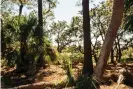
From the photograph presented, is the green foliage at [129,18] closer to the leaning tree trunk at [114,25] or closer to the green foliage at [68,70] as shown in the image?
the leaning tree trunk at [114,25]

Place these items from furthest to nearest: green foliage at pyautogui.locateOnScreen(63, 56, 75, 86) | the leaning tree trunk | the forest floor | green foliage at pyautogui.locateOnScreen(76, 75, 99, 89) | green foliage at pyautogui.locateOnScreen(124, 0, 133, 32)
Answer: green foliage at pyautogui.locateOnScreen(124, 0, 133, 32) → the forest floor → green foliage at pyautogui.locateOnScreen(63, 56, 75, 86) → the leaning tree trunk → green foliage at pyautogui.locateOnScreen(76, 75, 99, 89)

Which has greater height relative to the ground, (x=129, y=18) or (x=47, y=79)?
(x=129, y=18)

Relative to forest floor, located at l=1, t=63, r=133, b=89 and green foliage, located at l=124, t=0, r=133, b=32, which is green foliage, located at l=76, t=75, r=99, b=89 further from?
green foliage, located at l=124, t=0, r=133, b=32

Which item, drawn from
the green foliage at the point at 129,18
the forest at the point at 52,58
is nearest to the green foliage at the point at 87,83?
the forest at the point at 52,58

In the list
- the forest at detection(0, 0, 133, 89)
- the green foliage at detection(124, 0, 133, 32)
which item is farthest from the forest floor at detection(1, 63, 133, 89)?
the green foliage at detection(124, 0, 133, 32)

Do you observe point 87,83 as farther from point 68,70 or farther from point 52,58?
point 52,58


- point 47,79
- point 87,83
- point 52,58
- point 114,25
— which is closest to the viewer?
point 87,83

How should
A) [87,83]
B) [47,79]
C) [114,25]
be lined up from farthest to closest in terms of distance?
[47,79] < [114,25] < [87,83]

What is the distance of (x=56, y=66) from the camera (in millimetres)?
17703

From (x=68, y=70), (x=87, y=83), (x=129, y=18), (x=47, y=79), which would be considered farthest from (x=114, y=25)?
(x=129, y=18)

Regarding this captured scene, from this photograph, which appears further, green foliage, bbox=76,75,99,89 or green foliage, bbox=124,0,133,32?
green foliage, bbox=124,0,133,32

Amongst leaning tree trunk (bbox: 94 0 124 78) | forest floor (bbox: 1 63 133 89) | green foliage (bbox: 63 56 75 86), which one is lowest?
forest floor (bbox: 1 63 133 89)

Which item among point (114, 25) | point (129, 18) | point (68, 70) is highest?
point (129, 18)

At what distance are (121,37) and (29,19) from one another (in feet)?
57.3
